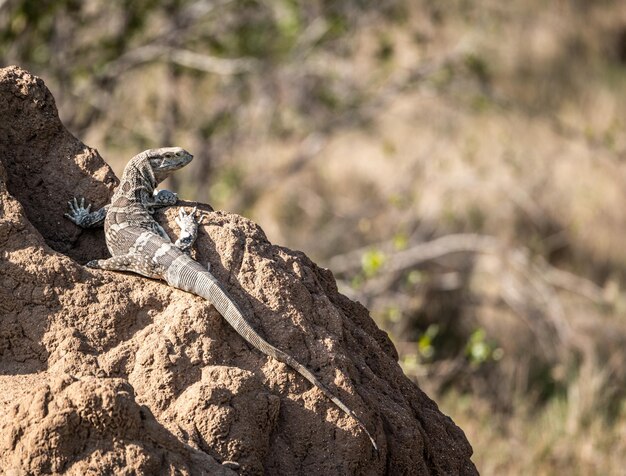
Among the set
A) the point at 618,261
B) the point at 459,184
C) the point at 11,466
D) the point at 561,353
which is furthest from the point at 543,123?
the point at 11,466

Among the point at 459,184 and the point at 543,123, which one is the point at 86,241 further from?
the point at 543,123

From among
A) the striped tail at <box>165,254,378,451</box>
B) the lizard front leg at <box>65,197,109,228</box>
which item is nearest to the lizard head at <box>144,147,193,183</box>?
the lizard front leg at <box>65,197,109,228</box>

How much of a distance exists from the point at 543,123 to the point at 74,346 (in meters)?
14.7

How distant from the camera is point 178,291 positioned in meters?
4.52

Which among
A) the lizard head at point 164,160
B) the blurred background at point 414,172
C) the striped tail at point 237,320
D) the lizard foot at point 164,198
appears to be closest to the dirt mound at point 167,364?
the striped tail at point 237,320

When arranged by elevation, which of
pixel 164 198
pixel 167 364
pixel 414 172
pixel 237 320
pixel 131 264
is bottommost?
pixel 167 364

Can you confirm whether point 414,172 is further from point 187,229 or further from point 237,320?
point 237,320

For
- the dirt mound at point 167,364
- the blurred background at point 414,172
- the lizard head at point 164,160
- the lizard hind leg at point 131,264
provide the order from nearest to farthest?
the dirt mound at point 167,364, the lizard hind leg at point 131,264, the lizard head at point 164,160, the blurred background at point 414,172

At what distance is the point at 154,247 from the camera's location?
190 inches

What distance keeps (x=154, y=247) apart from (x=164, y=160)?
119 cm

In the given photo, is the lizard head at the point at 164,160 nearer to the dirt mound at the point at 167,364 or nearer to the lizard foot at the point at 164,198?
the lizard foot at the point at 164,198

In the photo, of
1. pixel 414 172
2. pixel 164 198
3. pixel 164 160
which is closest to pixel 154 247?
pixel 164 198

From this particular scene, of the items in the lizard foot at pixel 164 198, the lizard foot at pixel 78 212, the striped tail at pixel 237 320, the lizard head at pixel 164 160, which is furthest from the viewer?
the lizard head at pixel 164 160

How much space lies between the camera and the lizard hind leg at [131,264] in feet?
15.4
